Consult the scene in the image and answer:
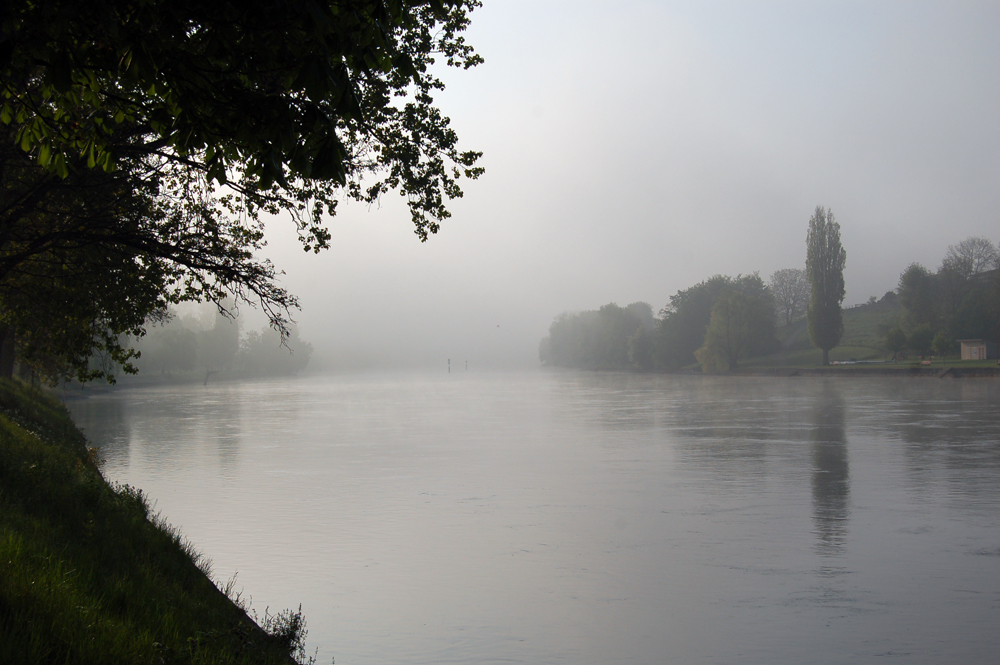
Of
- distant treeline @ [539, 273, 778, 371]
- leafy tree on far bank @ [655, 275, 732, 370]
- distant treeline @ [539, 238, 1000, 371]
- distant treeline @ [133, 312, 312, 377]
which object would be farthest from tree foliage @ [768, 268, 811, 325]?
distant treeline @ [133, 312, 312, 377]

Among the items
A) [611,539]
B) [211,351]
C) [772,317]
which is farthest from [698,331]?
[611,539]

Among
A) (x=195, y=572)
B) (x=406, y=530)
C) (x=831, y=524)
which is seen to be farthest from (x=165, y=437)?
(x=831, y=524)

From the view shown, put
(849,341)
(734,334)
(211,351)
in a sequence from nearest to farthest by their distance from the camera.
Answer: (734,334), (849,341), (211,351)

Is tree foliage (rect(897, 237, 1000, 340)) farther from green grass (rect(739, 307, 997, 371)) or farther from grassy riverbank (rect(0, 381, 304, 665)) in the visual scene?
grassy riverbank (rect(0, 381, 304, 665))

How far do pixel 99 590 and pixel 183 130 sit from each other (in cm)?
424

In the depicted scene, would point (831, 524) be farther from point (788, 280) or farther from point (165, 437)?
point (788, 280)

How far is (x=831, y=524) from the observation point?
600 inches

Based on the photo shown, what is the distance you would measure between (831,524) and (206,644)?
1300cm

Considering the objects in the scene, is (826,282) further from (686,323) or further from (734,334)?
(686,323)

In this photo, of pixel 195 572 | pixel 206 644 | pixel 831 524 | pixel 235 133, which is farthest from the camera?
pixel 831 524

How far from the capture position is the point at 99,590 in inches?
267

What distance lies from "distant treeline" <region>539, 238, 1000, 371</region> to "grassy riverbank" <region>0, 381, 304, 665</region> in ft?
293

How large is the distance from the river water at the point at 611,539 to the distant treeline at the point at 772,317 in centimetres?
7015

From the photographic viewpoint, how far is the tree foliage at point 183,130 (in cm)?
488
